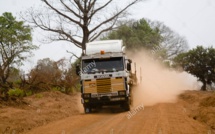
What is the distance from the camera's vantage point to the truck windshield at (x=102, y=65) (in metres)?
16.8

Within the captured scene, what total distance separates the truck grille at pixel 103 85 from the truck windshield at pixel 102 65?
533 mm

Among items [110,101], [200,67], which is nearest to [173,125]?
[110,101]

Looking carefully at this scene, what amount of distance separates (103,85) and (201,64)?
3035 centimetres

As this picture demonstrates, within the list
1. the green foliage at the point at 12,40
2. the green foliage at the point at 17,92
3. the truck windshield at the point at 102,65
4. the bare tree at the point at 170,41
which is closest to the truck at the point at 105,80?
the truck windshield at the point at 102,65

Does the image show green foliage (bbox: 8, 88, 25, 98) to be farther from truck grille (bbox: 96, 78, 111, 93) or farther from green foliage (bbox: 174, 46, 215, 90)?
green foliage (bbox: 174, 46, 215, 90)

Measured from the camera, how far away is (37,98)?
21.5 meters

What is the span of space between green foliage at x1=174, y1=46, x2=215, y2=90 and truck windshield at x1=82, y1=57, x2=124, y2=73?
28.5m

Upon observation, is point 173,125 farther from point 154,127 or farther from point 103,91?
point 103,91

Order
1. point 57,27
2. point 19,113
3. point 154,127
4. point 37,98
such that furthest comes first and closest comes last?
point 57,27
point 37,98
point 19,113
point 154,127

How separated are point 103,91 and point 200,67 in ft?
97.5

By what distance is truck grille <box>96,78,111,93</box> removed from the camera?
16.6 m

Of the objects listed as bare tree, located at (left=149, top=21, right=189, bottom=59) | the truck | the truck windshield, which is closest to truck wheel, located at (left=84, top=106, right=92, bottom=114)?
the truck

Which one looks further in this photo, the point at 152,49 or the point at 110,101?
the point at 152,49

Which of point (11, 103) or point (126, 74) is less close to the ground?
point (126, 74)
